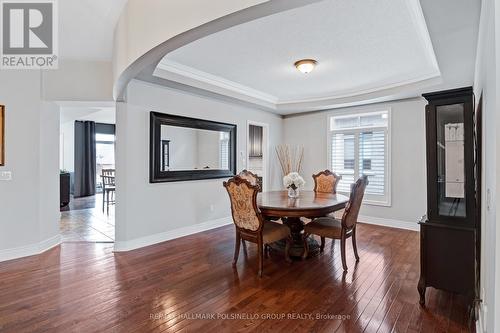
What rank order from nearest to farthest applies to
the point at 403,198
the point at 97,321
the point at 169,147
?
the point at 97,321
the point at 169,147
the point at 403,198

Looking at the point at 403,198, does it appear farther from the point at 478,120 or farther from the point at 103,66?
the point at 103,66

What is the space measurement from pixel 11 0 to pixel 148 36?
1463 millimetres

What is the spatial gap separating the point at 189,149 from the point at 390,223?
4.07 meters

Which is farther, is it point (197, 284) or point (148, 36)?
point (197, 284)

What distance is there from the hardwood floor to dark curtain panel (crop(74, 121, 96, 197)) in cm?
605

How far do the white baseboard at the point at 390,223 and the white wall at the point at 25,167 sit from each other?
559cm

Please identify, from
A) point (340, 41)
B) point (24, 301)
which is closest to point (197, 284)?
point (24, 301)

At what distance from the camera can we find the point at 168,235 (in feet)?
14.1

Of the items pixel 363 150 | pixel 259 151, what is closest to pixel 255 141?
pixel 259 151

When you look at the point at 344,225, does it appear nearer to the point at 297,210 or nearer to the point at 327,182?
the point at 297,210

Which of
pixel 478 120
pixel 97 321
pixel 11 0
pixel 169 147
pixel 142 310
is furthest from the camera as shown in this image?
pixel 169 147

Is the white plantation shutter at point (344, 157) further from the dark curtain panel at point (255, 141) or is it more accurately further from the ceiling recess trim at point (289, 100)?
the dark curtain panel at point (255, 141)

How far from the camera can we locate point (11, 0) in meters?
2.57

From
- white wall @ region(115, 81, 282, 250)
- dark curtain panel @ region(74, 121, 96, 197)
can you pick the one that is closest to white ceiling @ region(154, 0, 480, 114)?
white wall @ region(115, 81, 282, 250)
